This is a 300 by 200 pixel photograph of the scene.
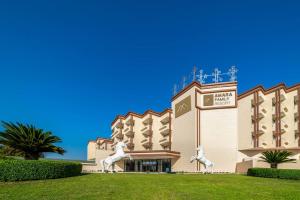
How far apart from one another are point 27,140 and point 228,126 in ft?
126

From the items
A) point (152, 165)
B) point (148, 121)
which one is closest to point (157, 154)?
point (152, 165)

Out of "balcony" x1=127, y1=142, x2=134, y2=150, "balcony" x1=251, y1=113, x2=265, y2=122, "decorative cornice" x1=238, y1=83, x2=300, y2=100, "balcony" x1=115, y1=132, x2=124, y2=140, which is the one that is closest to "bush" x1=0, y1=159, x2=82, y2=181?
"decorative cornice" x1=238, y1=83, x2=300, y2=100

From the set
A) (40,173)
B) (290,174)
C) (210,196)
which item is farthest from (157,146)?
(210,196)

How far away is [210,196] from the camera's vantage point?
50.3 ft

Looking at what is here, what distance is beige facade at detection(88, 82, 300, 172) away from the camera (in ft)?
177

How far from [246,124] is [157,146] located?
23223mm

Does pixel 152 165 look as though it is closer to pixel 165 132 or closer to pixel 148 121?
pixel 165 132

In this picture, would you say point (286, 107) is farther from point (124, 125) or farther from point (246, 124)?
point (124, 125)

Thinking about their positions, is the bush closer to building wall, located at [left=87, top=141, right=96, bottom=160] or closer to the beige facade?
the beige facade

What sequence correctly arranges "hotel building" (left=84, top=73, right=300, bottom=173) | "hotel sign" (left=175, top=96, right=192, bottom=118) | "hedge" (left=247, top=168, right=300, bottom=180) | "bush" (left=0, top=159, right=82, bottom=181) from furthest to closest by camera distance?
"hotel sign" (left=175, top=96, right=192, bottom=118) → "hotel building" (left=84, top=73, right=300, bottom=173) → "hedge" (left=247, top=168, right=300, bottom=180) → "bush" (left=0, top=159, right=82, bottom=181)

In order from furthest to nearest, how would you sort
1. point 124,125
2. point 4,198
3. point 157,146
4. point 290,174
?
point 124,125
point 157,146
point 290,174
point 4,198

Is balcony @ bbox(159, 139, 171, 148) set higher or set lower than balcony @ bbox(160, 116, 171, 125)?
lower

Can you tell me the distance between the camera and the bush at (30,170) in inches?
768

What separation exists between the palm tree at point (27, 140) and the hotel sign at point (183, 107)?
112 feet
